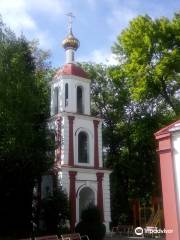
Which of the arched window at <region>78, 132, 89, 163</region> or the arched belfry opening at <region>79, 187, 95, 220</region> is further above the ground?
the arched window at <region>78, 132, 89, 163</region>

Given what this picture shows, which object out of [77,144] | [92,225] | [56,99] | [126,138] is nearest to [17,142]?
[92,225]

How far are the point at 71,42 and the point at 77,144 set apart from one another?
7.98 metres

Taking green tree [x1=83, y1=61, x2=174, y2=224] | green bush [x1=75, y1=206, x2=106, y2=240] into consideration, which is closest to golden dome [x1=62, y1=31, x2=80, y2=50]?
green tree [x1=83, y1=61, x2=174, y2=224]

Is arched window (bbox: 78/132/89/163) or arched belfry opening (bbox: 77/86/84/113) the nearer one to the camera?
arched window (bbox: 78/132/89/163)

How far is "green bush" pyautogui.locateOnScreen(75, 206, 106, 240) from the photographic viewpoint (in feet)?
70.9

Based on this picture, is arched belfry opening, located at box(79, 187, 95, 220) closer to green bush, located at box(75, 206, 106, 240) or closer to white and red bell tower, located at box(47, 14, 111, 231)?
white and red bell tower, located at box(47, 14, 111, 231)

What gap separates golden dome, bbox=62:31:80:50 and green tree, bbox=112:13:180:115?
3.76 meters

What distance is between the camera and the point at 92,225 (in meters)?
21.9

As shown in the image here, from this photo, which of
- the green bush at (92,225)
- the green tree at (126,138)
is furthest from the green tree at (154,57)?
the green bush at (92,225)

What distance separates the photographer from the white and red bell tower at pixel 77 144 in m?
25.9

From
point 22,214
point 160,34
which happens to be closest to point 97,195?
point 22,214

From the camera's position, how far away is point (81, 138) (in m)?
28.2

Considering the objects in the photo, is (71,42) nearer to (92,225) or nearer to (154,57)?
(154,57)

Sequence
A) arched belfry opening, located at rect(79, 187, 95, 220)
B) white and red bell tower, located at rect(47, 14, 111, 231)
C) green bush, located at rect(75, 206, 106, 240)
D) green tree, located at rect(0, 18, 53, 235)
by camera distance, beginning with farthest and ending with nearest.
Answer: arched belfry opening, located at rect(79, 187, 95, 220)
white and red bell tower, located at rect(47, 14, 111, 231)
green bush, located at rect(75, 206, 106, 240)
green tree, located at rect(0, 18, 53, 235)
